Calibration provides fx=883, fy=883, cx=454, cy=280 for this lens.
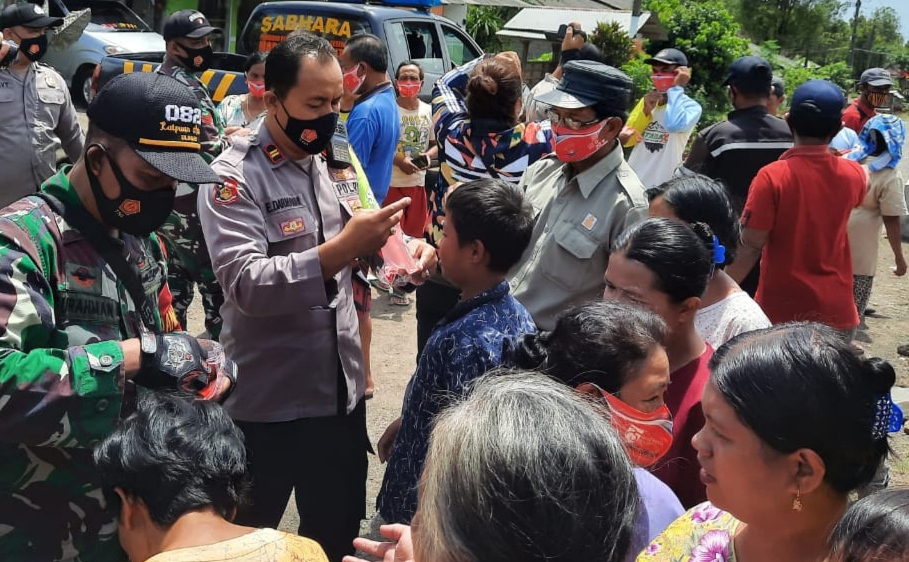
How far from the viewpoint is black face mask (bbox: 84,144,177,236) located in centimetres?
230

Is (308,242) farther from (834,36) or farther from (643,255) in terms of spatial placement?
(834,36)

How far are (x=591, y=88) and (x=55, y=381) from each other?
234 centimetres

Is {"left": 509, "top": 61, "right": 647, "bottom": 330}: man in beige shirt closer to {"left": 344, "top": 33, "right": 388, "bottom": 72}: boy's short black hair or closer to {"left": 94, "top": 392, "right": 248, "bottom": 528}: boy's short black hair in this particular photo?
{"left": 94, "top": 392, "right": 248, "bottom": 528}: boy's short black hair

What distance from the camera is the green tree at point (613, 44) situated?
15.5 meters

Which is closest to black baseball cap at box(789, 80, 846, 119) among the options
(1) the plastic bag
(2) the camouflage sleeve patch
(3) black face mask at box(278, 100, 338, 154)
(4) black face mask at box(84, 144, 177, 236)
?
(1) the plastic bag

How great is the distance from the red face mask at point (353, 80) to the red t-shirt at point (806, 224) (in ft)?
9.33

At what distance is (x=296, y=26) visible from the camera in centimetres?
1065

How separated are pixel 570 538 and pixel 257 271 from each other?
1759 mm

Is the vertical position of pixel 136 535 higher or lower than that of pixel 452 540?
lower

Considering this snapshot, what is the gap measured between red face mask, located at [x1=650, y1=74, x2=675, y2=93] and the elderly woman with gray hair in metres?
5.51

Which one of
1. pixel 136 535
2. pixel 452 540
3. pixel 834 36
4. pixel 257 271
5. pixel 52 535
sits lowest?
pixel 834 36

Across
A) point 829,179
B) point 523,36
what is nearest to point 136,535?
point 829,179

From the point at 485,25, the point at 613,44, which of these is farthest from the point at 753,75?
the point at 485,25

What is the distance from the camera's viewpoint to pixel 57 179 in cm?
230
